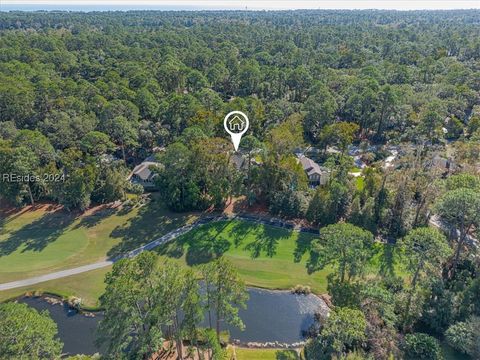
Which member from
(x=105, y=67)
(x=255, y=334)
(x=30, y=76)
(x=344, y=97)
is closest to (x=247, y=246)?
(x=255, y=334)

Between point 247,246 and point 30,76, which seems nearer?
point 247,246

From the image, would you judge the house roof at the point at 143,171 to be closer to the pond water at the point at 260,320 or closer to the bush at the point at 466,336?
the pond water at the point at 260,320

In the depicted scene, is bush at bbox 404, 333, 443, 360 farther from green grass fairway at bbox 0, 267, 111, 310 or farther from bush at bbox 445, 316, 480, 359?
green grass fairway at bbox 0, 267, 111, 310

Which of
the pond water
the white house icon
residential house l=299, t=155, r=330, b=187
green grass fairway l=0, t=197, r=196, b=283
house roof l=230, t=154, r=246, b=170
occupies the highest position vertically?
the white house icon

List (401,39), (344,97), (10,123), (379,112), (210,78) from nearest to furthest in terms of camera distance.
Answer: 1. (10,123)
2. (379,112)
3. (344,97)
4. (210,78)
5. (401,39)

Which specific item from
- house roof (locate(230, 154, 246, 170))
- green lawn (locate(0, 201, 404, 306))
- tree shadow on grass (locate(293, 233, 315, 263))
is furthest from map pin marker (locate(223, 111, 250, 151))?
tree shadow on grass (locate(293, 233, 315, 263))

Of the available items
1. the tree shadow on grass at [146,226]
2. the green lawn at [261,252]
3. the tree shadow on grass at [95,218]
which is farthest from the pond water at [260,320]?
the tree shadow on grass at [95,218]

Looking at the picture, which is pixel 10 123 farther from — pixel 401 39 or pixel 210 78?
pixel 401 39

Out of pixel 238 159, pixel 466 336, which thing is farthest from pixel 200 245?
pixel 466 336
